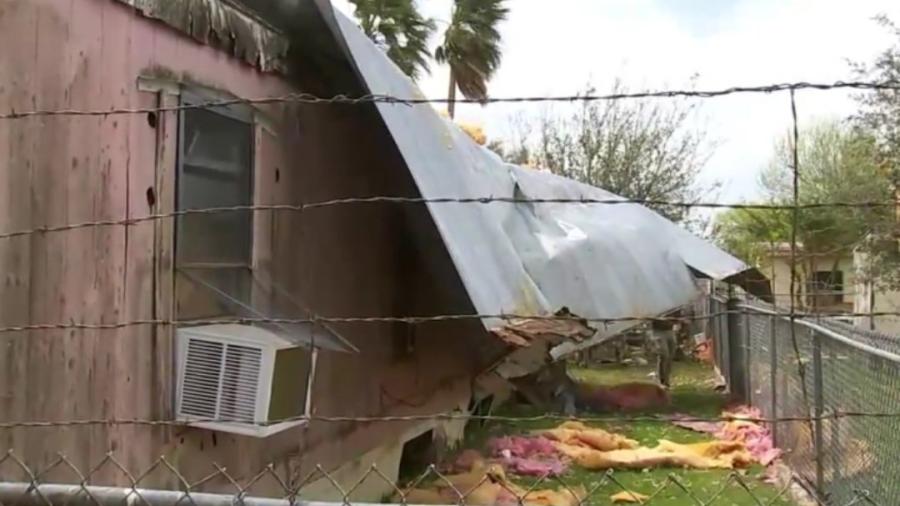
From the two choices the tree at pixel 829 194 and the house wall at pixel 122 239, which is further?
the tree at pixel 829 194

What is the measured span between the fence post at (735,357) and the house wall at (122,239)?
6761 millimetres

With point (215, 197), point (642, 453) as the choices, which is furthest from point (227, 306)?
point (642, 453)

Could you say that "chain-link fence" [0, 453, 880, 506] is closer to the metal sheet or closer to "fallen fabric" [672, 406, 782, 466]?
"fallen fabric" [672, 406, 782, 466]

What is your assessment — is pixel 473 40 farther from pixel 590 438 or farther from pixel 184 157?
pixel 184 157

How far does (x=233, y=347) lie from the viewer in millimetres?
4305

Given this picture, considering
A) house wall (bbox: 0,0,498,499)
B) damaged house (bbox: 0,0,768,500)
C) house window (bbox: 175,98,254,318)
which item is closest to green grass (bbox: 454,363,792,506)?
damaged house (bbox: 0,0,768,500)

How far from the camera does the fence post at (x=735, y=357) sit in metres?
12.1

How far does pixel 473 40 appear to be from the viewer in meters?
20.7

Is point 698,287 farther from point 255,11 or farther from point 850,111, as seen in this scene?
point 255,11

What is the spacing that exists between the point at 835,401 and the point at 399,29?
13323 millimetres

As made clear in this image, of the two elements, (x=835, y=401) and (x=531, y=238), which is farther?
(x=531, y=238)

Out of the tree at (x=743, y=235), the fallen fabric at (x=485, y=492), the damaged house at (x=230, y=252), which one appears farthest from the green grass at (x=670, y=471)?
the tree at (x=743, y=235)

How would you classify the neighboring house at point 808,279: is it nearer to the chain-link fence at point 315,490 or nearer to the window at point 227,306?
the chain-link fence at point 315,490

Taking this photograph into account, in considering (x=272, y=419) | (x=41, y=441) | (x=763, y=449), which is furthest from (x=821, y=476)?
(x=41, y=441)
